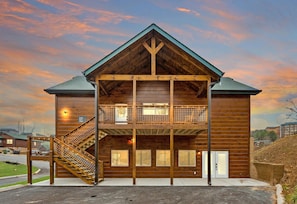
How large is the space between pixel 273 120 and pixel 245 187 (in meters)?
21.7

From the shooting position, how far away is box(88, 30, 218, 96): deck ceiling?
13.7m

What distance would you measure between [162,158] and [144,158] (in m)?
1.14

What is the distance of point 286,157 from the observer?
19.2 metres

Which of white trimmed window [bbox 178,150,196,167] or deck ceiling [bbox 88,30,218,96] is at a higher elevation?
deck ceiling [bbox 88,30,218,96]

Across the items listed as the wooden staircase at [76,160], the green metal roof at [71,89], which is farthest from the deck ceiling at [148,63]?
the wooden staircase at [76,160]

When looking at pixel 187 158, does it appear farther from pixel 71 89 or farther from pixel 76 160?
pixel 71 89

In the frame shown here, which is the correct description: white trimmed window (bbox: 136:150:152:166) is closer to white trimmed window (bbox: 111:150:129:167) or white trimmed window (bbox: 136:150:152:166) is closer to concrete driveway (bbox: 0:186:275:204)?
white trimmed window (bbox: 111:150:129:167)

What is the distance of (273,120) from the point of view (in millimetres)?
32406

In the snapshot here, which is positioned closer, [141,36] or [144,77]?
[141,36]

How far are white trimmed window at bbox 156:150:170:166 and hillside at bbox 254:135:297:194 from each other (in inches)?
257

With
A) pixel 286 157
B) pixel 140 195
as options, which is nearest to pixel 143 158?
pixel 140 195

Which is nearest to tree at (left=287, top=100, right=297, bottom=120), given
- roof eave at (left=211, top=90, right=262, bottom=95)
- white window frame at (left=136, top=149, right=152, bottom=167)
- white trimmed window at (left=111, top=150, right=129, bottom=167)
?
roof eave at (left=211, top=90, right=262, bottom=95)

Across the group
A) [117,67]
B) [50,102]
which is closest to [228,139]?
[117,67]

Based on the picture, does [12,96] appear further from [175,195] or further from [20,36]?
[175,195]
